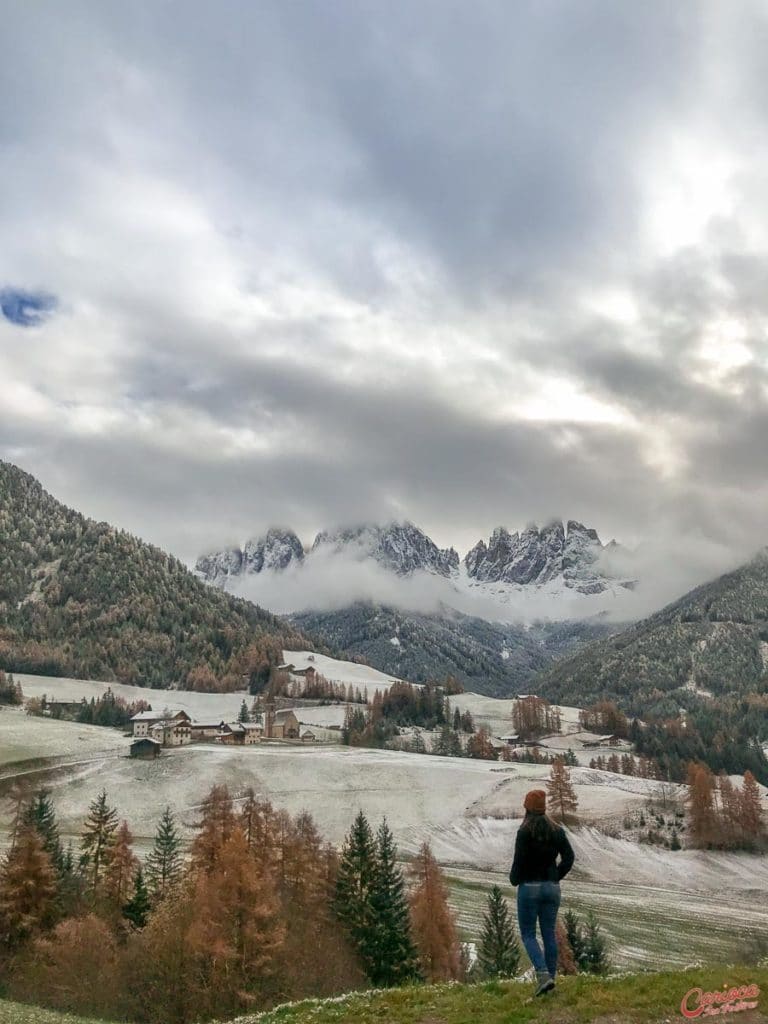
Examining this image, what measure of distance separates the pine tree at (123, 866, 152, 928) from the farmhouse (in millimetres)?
91222

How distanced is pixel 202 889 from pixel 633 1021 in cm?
3910

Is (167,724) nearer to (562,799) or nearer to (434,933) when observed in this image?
(562,799)

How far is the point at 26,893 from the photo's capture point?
53406 millimetres

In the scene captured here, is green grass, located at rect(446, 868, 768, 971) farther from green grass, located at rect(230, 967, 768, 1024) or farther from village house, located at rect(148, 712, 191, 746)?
village house, located at rect(148, 712, 191, 746)

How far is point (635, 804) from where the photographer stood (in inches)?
4737

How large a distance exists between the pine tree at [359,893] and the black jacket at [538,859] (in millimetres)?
42400

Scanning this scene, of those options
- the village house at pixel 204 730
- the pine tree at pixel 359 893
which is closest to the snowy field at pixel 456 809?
the pine tree at pixel 359 893

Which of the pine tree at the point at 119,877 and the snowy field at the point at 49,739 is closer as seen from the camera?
the pine tree at the point at 119,877

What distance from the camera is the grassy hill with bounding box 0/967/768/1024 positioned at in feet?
50.6

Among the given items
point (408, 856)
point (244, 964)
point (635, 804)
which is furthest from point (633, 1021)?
point (635, 804)

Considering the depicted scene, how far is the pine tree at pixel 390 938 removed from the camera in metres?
49.7

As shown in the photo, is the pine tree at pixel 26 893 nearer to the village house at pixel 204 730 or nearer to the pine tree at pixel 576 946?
the pine tree at pixel 576 946

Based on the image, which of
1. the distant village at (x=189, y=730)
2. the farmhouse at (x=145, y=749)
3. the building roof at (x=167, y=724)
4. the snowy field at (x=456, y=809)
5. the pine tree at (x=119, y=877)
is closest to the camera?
A: the pine tree at (x=119, y=877)

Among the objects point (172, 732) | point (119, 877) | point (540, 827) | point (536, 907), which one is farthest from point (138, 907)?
point (172, 732)
